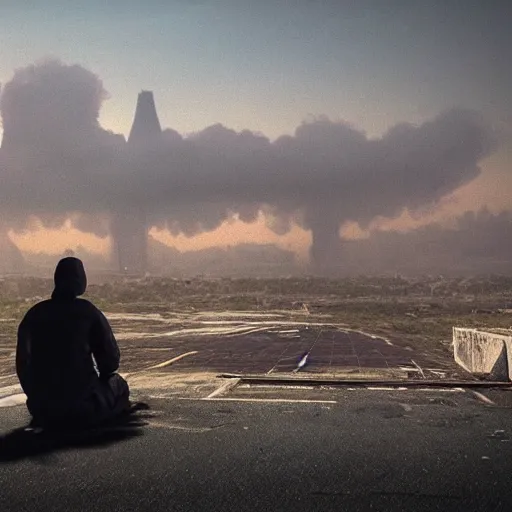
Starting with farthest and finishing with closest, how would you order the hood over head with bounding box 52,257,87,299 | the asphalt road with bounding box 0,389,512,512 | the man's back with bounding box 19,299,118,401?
the hood over head with bounding box 52,257,87,299
the man's back with bounding box 19,299,118,401
the asphalt road with bounding box 0,389,512,512

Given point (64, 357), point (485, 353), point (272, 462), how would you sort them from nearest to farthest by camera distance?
point (272, 462)
point (64, 357)
point (485, 353)

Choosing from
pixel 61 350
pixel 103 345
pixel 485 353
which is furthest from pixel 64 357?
pixel 485 353

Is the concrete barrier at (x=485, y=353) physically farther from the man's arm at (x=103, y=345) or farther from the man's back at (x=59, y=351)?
the man's back at (x=59, y=351)

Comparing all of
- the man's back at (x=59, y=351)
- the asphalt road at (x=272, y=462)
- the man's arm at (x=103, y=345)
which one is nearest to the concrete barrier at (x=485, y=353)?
the asphalt road at (x=272, y=462)

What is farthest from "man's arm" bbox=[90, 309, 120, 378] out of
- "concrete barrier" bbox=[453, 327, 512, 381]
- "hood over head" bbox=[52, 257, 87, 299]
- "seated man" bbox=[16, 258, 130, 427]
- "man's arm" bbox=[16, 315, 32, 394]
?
"concrete barrier" bbox=[453, 327, 512, 381]

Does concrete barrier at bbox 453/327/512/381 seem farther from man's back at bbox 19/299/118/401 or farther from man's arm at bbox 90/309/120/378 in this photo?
man's back at bbox 19/299/118/401

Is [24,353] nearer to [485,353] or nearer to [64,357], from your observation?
[64,357]

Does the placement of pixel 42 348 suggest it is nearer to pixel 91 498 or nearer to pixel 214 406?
pixel 91 498
